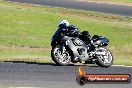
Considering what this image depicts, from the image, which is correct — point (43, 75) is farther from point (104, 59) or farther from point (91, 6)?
point (91, 6)

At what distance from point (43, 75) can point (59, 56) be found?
119 inches

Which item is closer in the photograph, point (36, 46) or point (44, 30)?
point (36, 46)

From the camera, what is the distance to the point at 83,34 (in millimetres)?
17750

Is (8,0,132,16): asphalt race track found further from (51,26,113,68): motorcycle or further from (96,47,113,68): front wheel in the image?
(96,47,113,68): front wheel

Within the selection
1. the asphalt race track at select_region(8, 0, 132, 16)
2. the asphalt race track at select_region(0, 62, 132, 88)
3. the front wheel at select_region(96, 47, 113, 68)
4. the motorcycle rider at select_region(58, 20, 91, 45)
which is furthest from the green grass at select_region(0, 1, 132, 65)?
the asphalt race track at select_region(0, 62, 132, 88)

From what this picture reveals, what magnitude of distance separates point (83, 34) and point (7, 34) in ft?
47.3

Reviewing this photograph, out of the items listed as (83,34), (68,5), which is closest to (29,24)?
(68,5)

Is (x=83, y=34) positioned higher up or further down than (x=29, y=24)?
higher up

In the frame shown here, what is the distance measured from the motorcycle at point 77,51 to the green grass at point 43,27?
25.2ft

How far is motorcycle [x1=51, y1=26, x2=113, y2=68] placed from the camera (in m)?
17.2

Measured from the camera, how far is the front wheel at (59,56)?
17109 mm

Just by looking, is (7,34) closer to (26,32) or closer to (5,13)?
(26,32)

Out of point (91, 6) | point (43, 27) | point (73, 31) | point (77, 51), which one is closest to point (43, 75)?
point (77, 51)

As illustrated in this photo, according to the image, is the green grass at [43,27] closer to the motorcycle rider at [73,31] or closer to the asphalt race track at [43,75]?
the motorcycle rider at [73,31]
